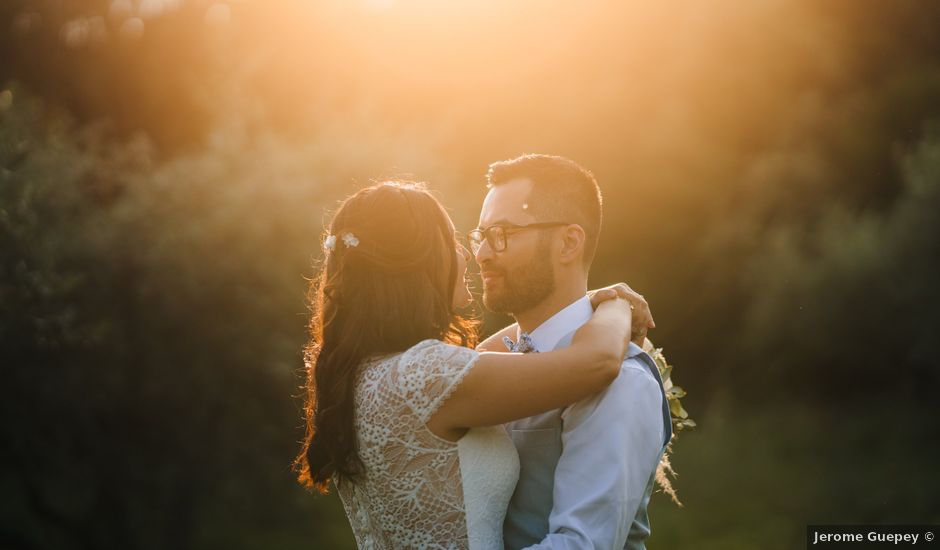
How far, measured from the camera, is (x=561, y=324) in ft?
8.68

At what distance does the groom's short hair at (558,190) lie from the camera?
277cm

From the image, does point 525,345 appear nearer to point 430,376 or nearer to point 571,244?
point 571,244

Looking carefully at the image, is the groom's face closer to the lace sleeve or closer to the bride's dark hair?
the bride's dark hair

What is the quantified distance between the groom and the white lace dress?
0.12m

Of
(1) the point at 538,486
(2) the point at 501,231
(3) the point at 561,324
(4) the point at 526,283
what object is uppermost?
(2) the point at 501,231

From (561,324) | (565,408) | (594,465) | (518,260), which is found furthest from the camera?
(518,260)

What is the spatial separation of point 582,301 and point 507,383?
583mm

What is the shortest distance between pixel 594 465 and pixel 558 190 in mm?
949

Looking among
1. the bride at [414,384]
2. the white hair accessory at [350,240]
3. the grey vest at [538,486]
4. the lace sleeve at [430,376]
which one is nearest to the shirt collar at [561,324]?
the bride at [414,384]

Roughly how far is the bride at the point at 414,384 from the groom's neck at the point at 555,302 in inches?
8.0

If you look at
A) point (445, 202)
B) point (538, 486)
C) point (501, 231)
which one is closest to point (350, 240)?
point (501, 231)

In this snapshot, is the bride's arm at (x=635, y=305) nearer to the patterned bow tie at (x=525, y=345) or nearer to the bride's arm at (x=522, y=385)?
the patterned bow tie at (x=525, y=345)

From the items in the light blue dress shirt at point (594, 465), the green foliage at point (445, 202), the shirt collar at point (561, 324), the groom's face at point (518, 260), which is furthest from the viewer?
the green foliage at point (445, 202)

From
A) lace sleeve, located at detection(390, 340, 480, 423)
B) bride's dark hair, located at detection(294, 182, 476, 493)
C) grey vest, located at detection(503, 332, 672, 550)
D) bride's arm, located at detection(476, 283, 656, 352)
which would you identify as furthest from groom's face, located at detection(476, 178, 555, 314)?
lace sleeve, located at detection(390, 340, 480, 423)
